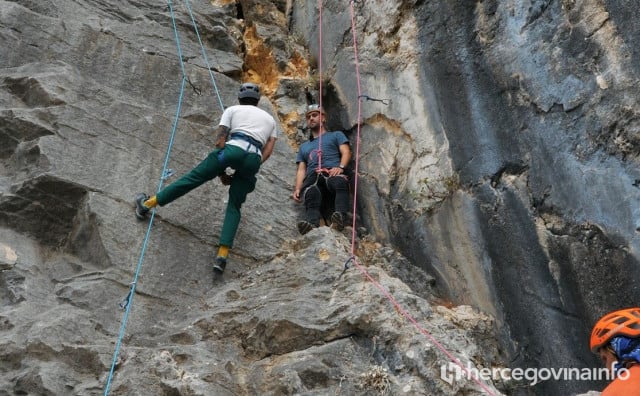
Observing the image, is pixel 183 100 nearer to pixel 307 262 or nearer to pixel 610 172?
pixel 307 262

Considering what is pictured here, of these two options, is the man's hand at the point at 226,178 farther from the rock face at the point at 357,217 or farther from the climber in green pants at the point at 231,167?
the rock face at the point at 357,217

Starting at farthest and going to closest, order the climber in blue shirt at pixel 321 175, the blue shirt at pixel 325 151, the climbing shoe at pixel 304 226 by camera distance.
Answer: the blue shirt at pixel 325 151, the climber in blue shirt at pixel 321 175, the climbing shoe at pixel 304 226

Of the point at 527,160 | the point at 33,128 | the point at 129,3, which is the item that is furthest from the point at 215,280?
the point at 129,3

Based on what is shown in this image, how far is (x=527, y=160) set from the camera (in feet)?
23.1

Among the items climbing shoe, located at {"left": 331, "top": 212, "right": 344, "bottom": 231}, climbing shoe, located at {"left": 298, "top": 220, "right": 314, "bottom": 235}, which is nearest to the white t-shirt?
climbing shoe, located at {"left": 298, "top": 220, "right": 314, "bottom": 235}

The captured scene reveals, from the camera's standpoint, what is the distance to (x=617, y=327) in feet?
14.6

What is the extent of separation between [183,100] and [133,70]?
684 millimetres

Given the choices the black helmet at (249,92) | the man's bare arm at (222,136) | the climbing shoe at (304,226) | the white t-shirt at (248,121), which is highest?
the black helmet at (249,92)

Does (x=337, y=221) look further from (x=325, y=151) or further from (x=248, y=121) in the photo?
(x=248, y=121)

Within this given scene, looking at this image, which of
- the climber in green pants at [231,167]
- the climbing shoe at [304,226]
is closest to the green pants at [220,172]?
the climber in green pants at [231,167]

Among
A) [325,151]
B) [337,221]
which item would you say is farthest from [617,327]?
[325,151]

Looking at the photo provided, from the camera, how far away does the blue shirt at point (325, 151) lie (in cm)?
870

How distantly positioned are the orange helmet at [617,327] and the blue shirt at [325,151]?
4.45 metres

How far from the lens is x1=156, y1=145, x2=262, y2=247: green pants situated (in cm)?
740
